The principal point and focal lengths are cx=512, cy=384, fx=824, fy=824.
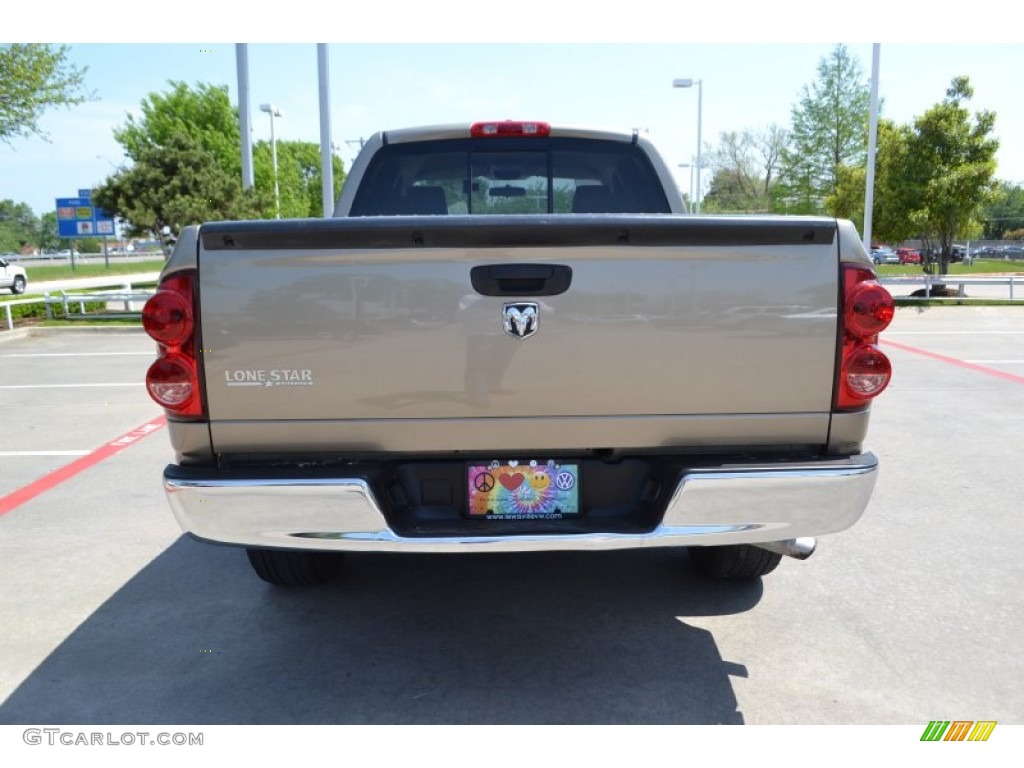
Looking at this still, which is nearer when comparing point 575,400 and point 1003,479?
point 575,400

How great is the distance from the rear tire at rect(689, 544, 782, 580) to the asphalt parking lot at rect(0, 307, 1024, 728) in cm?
8

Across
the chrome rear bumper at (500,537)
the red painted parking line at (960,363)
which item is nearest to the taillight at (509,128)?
the chrome rear bumper at (500,537)

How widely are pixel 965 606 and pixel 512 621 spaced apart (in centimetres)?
199

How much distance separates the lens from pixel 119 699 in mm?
2932

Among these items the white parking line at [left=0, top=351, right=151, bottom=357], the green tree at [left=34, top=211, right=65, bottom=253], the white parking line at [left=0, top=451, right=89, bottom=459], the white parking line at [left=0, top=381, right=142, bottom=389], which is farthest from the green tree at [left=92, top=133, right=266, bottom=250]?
the green tree at [left=34, top=211, right=65, bottom=253]

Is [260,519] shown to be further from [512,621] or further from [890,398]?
[890,398]

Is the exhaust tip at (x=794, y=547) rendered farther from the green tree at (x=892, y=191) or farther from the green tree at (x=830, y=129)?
the green tree at (x=830, y=129)

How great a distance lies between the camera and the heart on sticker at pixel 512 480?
2.85 metres

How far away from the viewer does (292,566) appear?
3.74 metres

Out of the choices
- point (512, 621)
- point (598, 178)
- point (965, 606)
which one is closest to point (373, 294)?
point (512, 621)

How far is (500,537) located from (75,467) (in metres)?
4.79

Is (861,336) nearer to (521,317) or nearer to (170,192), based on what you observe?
(521,317)

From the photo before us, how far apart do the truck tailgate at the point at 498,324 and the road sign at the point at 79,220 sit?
44985 mm

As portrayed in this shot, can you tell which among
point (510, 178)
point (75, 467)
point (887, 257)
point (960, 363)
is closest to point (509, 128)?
point (510, 178)
